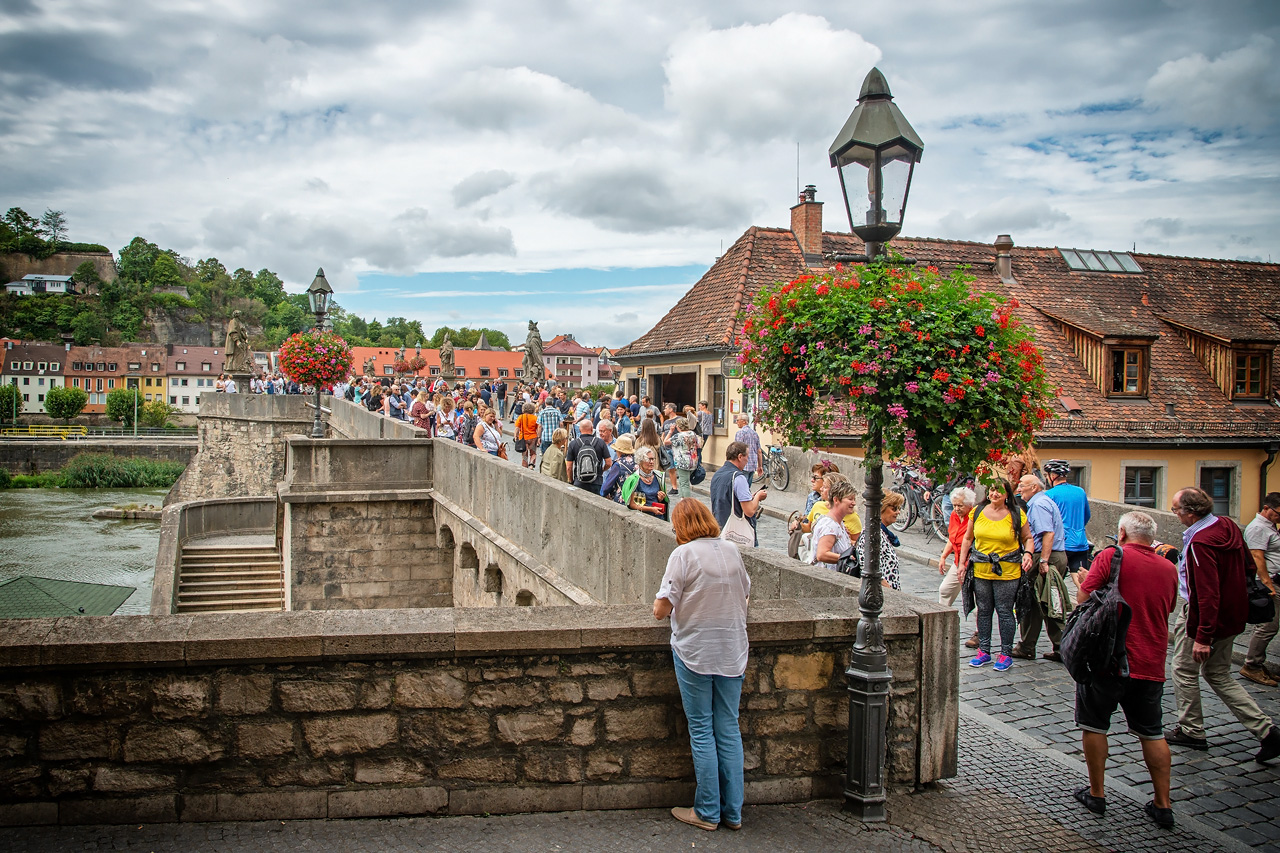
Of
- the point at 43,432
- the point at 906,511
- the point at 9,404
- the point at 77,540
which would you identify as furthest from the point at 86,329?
the point at 906,511

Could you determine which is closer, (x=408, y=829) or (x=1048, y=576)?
(x=408, y=829)

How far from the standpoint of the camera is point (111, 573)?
3900 cm

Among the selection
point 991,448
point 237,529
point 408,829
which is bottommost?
point 237,529

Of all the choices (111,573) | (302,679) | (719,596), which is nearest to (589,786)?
(719,596)

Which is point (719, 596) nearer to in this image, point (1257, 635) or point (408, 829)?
point (408, 829)

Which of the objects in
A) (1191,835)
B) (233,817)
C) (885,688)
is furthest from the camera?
(1191,835)

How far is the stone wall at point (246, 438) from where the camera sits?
36.3 metres

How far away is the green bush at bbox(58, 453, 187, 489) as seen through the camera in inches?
2702

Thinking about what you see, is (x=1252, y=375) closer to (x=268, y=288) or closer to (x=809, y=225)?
(x=809, y=225)

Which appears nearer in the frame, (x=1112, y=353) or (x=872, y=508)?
(x=872, y=508)

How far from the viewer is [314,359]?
22453mm

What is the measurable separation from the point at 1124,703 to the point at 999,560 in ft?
9.67

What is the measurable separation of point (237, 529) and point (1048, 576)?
2192 centimetres

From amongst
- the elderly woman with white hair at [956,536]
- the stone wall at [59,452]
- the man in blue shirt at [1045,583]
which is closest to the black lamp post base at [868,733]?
the man in blue shirt at [1045,583]
